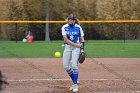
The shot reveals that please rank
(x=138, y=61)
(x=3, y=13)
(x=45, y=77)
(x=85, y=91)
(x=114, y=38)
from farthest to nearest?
1. (x=3, y=13)
2. (x=114, y=38)
3. (x=138, y=61)
4. (x=45, y=77)
5. (x=85, y=91)

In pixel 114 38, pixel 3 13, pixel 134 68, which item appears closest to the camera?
pixel 134 68

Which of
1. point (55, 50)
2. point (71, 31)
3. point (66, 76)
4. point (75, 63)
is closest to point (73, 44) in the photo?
point (71, 31)

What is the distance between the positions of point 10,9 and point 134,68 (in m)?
23.3

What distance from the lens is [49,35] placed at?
1304 inches

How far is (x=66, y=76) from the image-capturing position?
1224 cm

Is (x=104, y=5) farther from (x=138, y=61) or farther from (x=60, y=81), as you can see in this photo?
(x=60, y=81)

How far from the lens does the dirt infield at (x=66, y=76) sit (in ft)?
32.1

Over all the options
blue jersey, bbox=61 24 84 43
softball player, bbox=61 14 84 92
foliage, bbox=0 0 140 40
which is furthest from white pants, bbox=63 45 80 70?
foliage, bbox=0 0 140 40

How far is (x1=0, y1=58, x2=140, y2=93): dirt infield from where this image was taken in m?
9.79

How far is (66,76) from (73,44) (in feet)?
9.90

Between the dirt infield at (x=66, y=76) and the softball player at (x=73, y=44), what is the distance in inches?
20.2

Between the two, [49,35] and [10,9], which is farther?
[10,9]

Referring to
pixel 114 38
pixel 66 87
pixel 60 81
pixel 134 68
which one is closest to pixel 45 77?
pixel 60 81

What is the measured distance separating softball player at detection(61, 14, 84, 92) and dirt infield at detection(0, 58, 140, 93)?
0.51 m
